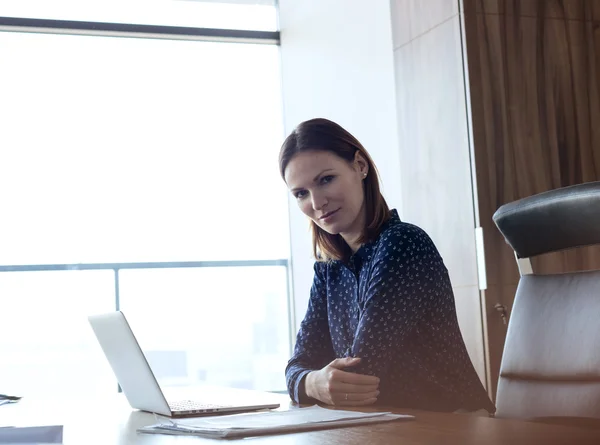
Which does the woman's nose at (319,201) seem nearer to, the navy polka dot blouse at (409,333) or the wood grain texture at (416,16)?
the navy polka dot blouse at (409,333)

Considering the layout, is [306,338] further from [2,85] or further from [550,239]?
[2,85]

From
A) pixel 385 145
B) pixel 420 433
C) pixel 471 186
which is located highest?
pixel 385 145

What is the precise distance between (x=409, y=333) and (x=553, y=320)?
34cm

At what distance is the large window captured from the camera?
462 cm

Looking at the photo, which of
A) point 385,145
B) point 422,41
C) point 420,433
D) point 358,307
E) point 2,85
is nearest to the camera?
point 420,433

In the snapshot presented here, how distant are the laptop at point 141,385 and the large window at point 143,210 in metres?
2.86

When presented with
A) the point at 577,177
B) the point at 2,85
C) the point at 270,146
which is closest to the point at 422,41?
the point at 577,177

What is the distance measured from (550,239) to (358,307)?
0.54 m

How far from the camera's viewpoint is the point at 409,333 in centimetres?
184

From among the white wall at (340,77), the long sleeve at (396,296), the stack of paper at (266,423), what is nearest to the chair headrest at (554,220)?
the long sleeve at (396,296)

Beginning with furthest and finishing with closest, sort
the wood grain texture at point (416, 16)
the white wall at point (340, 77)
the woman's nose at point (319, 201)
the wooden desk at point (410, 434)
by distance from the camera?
1. the white wall at point (340, 77)
2. the wood grain texture at point (416, 16)
3. the woman's nose at point (319, 201)
4. the wooden desk at point (410, 434)

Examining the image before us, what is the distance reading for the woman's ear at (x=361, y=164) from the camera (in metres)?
2.13

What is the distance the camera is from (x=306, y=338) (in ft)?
7.02

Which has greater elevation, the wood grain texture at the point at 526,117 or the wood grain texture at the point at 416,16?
the wood grain texture at the point at 416,16
